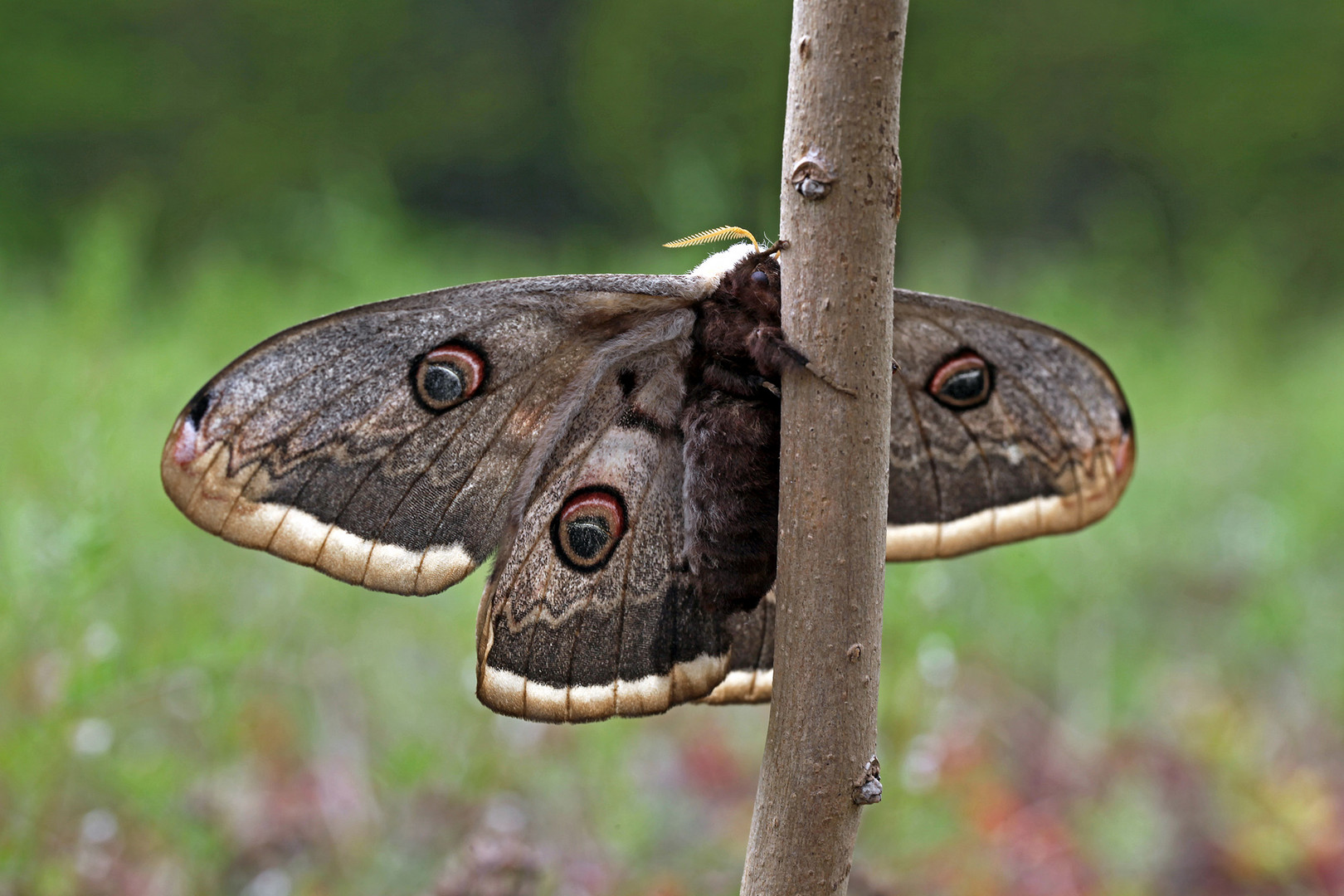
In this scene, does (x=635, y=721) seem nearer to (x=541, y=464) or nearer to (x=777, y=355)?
(x=541, y=464)

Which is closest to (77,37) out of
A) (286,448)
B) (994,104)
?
(994,104)

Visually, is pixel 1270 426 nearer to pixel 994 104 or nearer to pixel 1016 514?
pixel 1016 514

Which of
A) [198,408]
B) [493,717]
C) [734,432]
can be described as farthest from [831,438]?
[493,717]

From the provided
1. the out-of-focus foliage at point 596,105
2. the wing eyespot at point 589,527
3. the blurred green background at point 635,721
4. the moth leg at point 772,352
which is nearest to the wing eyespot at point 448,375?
the wing eyespot at point 589,527

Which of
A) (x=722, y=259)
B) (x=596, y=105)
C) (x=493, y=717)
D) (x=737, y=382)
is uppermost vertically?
(x=596, y=105)

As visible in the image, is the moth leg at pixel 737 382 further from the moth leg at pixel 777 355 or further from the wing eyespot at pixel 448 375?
the wing eyespot at pixel 448 375

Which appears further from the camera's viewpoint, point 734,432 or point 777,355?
point 734,432

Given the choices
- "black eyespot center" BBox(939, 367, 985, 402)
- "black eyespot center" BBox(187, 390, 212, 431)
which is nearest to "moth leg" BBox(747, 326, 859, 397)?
"black eyespot center" BBox(939, 367, 985, 402)
